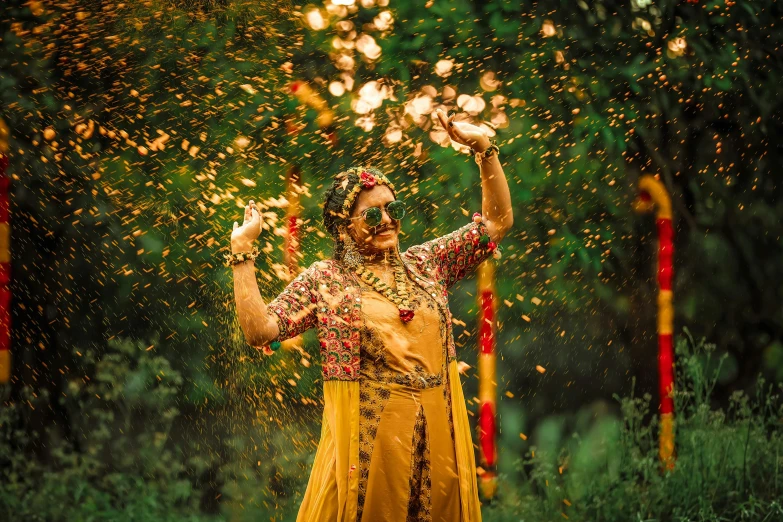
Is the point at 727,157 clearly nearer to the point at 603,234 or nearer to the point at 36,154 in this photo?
the point at 603,234

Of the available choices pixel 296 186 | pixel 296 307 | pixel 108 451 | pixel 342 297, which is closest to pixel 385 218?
pixel 342 297

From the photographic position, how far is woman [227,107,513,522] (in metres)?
3.04

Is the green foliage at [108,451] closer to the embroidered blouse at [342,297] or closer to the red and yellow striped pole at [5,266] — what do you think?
the red and yellow striped pole at [5,266]

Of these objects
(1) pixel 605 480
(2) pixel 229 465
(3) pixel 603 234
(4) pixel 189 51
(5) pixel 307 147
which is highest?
(4) pixel 189 51

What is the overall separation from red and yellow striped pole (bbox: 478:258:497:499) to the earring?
2.76 meters

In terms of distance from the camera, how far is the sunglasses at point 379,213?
310 centimetres

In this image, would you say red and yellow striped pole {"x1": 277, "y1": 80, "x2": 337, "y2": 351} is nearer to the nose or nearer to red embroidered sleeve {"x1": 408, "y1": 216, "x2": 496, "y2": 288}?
red embroidered sleeve {"x1": 408, "y1": 216, "x2": 496, "y2": 288}

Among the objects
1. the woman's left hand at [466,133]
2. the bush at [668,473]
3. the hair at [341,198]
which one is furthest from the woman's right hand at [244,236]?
the bush at [668,473]

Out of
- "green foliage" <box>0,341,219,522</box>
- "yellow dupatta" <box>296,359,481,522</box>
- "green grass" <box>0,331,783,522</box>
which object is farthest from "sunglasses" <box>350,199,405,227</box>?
"green foliage" <box>0,341,219,522</box>

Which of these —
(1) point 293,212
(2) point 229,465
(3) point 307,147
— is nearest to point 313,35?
(3) point 307,147

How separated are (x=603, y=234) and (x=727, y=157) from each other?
96 centimetres

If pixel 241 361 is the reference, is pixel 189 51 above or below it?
above

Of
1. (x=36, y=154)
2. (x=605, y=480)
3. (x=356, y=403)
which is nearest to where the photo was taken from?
(x=356, y=403)

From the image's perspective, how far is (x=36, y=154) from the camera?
6008 mm
